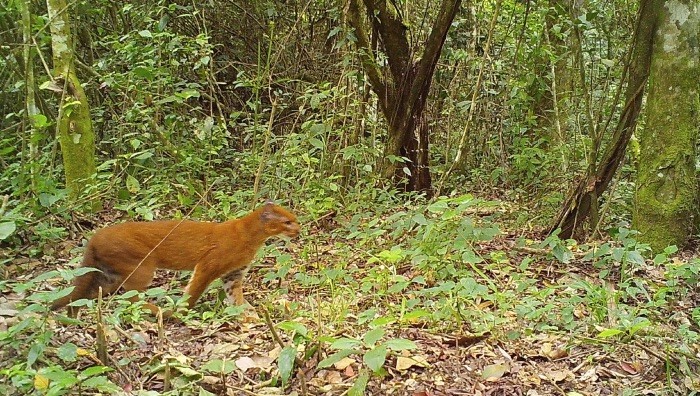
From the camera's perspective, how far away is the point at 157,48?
7.18 m

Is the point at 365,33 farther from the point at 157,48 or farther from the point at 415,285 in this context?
the point at 415,285

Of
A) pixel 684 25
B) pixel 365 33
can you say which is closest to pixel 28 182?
pixel 365 33

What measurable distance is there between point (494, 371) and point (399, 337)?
2.10 ft

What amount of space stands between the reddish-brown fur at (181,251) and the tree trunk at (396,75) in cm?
318

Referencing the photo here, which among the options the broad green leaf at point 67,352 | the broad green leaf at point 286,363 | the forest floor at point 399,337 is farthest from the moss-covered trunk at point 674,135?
the broad green leaf at point 67,352

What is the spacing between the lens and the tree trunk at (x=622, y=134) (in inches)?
227

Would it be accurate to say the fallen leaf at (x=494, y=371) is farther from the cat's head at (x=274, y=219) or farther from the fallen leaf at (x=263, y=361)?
the cat's head at (x=274, y=219)

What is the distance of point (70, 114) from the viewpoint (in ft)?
20.6

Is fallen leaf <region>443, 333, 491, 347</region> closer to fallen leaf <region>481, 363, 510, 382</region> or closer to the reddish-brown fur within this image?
fallen leaf <region>481, 363, 510, 382</region>

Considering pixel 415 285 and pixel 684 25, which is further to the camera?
pixel 684 25

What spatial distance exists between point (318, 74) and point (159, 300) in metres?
5.55

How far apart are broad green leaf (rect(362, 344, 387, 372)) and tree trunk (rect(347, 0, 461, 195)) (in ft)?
16.4

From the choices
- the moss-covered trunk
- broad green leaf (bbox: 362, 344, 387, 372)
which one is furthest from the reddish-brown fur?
the moss-covered trunk

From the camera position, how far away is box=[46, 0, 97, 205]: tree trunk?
6.10 metres
